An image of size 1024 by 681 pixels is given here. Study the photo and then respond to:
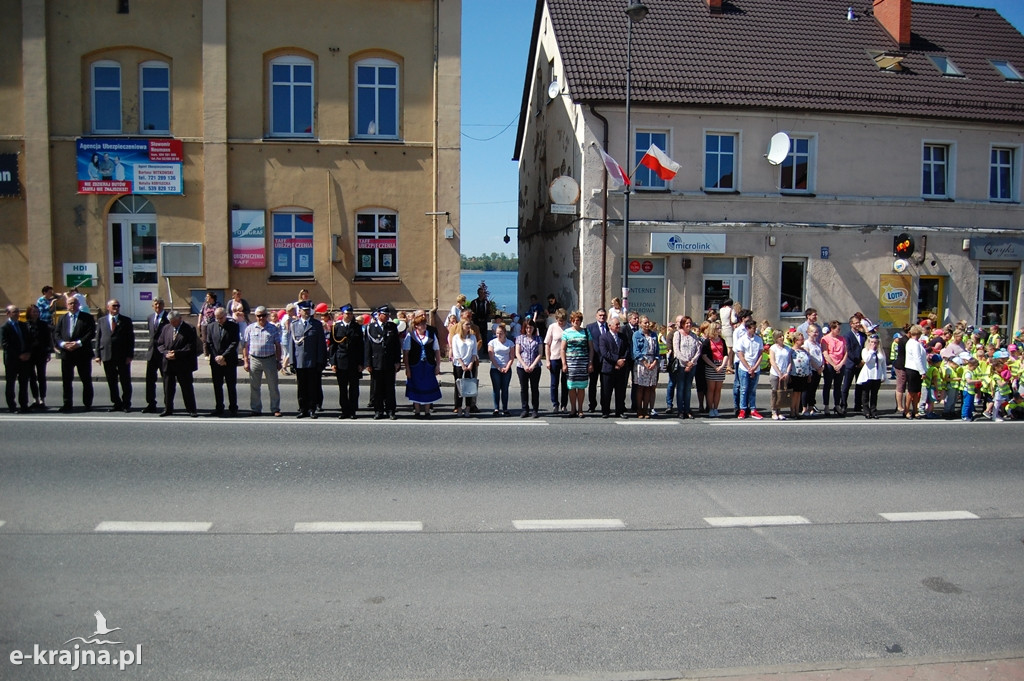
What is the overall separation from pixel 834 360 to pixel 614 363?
4.11 metres

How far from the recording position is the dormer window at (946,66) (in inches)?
928

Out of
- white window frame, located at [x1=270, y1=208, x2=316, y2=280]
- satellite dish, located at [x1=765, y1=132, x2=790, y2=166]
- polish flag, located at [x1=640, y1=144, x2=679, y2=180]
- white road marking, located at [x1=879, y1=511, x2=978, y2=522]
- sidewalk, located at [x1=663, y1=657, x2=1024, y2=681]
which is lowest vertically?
sidewalk, located at [x1=663, y1=657, x2=1024, y2=681]

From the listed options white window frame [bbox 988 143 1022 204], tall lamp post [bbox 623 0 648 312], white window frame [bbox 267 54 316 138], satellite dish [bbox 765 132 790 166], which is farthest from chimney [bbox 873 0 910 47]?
white window frame [bbox 267 54 316 138]

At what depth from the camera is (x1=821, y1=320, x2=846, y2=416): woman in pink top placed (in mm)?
14016

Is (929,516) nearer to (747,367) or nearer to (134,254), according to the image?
(747,367)

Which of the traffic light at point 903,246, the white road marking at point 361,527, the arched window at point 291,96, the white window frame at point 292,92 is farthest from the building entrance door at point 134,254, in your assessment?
the traffic light at point 903,246

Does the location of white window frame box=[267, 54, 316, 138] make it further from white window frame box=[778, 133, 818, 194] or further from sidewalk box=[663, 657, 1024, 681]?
sidewalk box=[663, 657, 1024, 681]

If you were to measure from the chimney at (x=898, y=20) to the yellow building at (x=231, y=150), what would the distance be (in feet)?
44.3

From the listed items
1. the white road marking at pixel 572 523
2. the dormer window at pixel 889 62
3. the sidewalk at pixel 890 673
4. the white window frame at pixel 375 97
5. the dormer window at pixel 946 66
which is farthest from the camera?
the dormer window at pixel 946 66

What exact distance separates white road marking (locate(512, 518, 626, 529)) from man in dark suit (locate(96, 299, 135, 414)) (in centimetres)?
796

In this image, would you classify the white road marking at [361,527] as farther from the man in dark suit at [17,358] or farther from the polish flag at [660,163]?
the polish flag at [660,163]

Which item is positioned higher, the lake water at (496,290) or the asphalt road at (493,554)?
the lake water at (496,290)

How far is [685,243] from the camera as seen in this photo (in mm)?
20984

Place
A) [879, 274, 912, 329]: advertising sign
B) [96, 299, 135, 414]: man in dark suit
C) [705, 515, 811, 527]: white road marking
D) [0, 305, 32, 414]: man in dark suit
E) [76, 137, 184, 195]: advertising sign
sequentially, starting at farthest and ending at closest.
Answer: [879, 274, 912, 329]: advertising sign, [76, 137, 184, 195]: advertising sign, [96, 299, 135, 414]: man in dark suit, [0, 305, 32, 414]: man in dark suit, [705, 515, 811, 527]: white road marking
